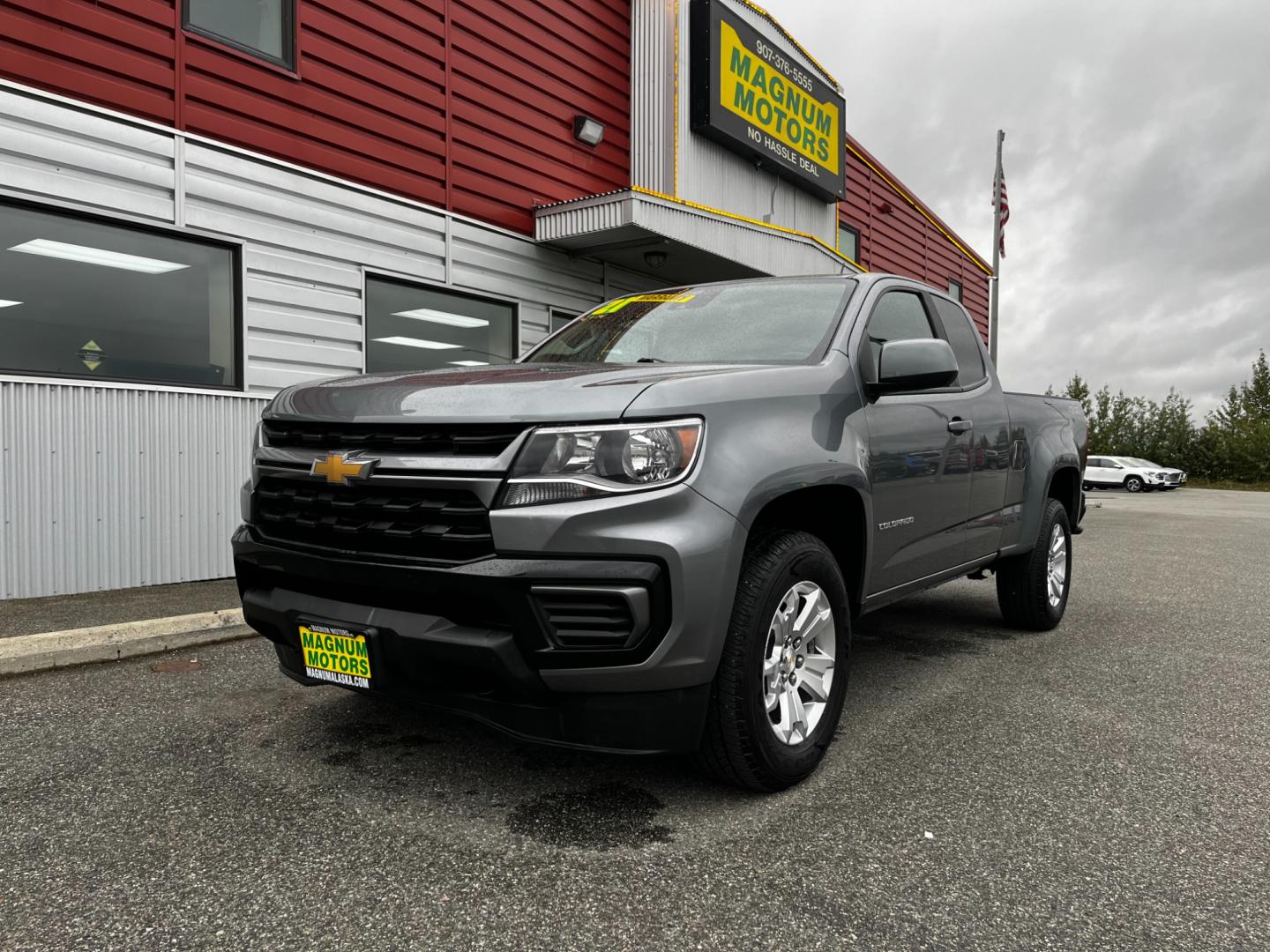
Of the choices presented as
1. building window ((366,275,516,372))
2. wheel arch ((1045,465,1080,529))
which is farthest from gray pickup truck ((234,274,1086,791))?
building window ((366,275,516,372))

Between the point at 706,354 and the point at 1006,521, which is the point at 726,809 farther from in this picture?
the point at 1006,521

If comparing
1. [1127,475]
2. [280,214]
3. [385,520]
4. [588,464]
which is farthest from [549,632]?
[1127,475]

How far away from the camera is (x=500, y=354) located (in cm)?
912

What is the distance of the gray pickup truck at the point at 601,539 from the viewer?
2344 mm

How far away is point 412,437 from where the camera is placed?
8.30 ft

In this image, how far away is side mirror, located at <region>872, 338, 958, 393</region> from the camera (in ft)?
10.5

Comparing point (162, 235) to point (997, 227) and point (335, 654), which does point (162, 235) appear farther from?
point (997, 227)

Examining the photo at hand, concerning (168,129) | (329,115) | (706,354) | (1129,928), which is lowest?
(1129,928)

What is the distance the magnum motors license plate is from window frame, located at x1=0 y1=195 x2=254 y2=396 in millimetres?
4259

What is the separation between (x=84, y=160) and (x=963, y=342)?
5.72 meters

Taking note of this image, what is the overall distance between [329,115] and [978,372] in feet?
19.0

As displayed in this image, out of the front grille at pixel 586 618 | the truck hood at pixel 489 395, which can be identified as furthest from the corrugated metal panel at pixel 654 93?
the front grille at pixel 586 618

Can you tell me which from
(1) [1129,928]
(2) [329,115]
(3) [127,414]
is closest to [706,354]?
(1) [1129,928]

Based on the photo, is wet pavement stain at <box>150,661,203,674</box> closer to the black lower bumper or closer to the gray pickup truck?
the gray pickup truck
